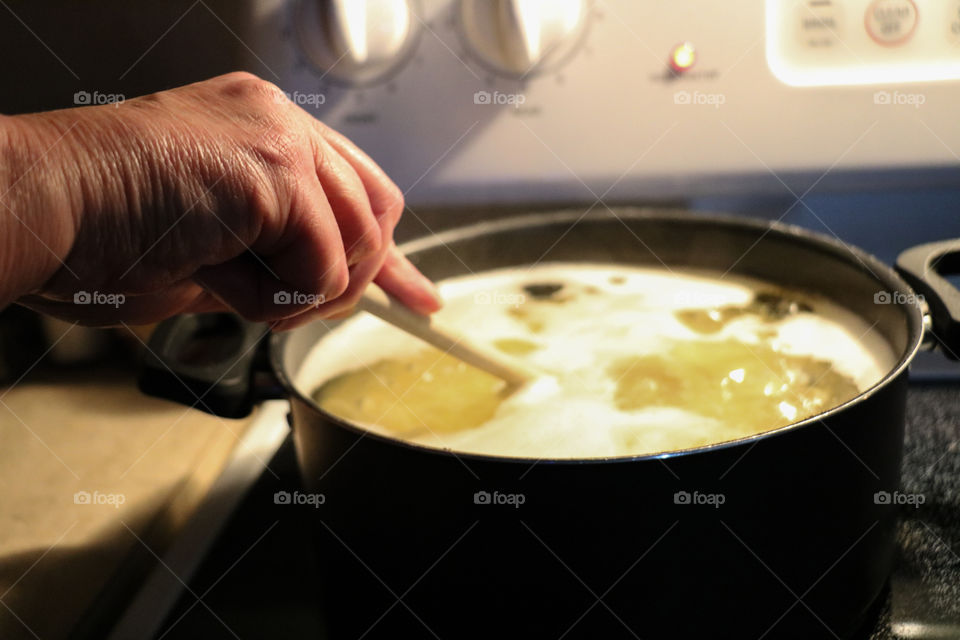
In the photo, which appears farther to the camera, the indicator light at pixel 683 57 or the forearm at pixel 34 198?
the indicator light at pixel 683 57

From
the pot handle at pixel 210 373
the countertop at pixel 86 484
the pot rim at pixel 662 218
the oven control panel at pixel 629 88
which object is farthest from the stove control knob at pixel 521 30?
the countertop at pixel 86 484

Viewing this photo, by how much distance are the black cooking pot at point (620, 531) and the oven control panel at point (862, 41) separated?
25 cm

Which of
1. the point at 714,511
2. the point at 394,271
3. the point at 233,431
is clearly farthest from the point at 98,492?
the point at 714,511

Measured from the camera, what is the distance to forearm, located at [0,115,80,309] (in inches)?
15.1

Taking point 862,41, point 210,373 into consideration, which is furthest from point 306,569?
point 862,41

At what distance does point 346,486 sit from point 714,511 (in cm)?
19

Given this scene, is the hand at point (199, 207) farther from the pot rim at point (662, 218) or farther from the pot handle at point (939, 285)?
the pot handle at point (939, 285)

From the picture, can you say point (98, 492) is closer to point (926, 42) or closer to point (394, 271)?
point (394, 271)

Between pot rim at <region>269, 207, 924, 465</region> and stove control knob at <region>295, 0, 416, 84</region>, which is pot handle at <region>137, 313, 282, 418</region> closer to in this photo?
pot rim at <region>269, 207, 924, 465</region>

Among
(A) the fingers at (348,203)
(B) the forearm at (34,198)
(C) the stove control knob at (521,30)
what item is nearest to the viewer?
(B) the forearm at (34,198)

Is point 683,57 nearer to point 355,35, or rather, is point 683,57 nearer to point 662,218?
point 662,218

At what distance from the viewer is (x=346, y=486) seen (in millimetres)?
462

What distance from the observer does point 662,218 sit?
723mm

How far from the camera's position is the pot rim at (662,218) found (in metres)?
0.39
